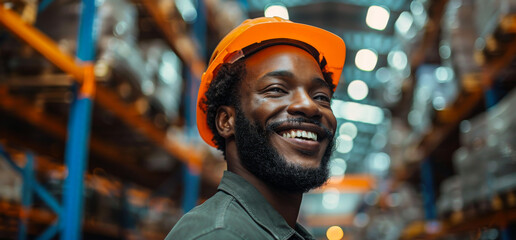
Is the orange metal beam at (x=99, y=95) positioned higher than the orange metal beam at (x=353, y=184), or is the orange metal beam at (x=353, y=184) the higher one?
the orange metal beam at (x=353, y=184)

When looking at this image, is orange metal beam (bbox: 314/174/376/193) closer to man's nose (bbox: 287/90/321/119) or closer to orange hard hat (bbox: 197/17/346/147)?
orange hard hat (bbox: 197/17/346/147)

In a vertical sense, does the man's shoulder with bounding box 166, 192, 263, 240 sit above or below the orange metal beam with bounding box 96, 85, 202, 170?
below

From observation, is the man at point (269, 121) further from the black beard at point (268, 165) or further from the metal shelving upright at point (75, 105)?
the metal shelving upright at point (75, 105)

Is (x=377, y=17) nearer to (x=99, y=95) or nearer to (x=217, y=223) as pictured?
(x=99, y=95)

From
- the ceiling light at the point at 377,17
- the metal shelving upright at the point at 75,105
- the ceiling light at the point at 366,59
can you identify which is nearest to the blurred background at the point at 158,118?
the metal shelving upright at the point at 75,105

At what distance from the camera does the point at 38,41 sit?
4.28m

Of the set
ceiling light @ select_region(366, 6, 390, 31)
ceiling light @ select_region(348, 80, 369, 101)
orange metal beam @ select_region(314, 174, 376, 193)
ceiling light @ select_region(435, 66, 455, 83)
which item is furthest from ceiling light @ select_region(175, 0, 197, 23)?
ceiling light @ select_region(348, 80, 369, 101)

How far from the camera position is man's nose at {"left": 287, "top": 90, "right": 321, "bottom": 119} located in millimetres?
1632

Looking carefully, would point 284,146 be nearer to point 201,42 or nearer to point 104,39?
point 104,39

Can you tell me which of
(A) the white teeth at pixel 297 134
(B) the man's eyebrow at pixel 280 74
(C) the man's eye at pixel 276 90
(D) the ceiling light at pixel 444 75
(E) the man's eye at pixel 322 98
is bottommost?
(A) the white teeth at pixel 297 134

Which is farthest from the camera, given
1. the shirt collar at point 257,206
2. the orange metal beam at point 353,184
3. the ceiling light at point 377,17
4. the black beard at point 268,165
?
the orange metal beam at point 353,184

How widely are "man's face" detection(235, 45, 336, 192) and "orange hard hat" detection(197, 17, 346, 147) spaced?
63 millimetres

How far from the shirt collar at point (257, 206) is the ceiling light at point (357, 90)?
85.1 feet

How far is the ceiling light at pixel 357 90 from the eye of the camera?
26.9 meters
